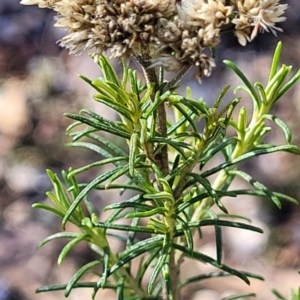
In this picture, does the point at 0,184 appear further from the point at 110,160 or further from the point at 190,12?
the point at 190,12

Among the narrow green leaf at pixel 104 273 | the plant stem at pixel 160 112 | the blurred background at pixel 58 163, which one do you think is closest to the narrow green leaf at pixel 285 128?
the plant stem at pixel 160 112

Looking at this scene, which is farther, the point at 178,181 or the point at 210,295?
the point at 210,295

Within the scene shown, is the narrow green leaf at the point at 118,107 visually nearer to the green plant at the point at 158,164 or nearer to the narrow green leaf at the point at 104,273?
the green plant at the point at 158,164

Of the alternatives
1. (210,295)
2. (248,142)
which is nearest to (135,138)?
(248,142)

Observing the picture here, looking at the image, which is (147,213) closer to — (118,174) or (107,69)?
(118,174)

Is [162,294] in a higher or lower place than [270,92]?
lower

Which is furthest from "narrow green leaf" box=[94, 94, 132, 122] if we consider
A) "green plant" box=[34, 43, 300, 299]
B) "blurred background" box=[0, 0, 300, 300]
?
"blurred background" box=[0, 0, 300, 300]
